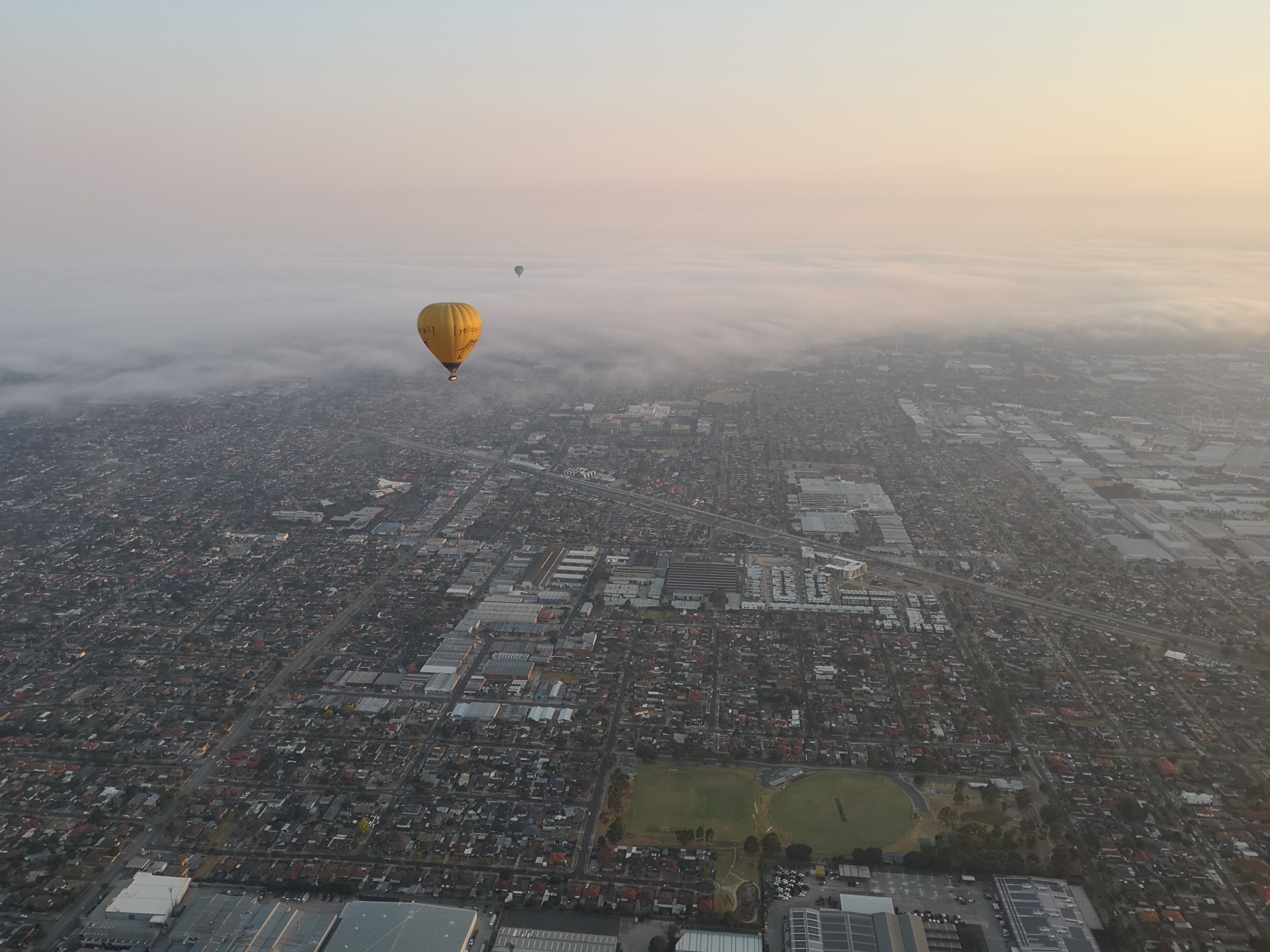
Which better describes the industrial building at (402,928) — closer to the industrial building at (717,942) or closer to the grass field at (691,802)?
the industrial building at (717,942)

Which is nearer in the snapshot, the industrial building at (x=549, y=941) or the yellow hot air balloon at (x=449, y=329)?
the industrial building at (x=549, y=941)

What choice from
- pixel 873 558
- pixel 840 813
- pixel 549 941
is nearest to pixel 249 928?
pixel 549 941

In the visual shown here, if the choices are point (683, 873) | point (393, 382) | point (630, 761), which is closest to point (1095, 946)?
point (683, 873)

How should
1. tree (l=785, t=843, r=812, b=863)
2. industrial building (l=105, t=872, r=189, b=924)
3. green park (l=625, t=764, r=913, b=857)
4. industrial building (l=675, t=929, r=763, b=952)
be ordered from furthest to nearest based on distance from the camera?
green park (l=625, t=764, r=913, b=857) < tree (l=785, t=843, r=812, b=863) < industrial building (l=105, t=872, r=189, b=924) < industrial building (l=675, t=929, r=763, b=952)

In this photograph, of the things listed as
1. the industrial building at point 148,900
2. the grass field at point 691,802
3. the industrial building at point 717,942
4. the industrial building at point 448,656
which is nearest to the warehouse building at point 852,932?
the industrial building at point 717,942

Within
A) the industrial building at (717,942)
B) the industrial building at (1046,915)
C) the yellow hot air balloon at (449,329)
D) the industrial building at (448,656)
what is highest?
the yellow hot air balloon at (449,329)

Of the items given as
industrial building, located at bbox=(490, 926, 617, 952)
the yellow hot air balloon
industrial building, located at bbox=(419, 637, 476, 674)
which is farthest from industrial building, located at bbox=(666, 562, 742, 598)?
industrial building, located at bbox=(490, 926, 617, 952)

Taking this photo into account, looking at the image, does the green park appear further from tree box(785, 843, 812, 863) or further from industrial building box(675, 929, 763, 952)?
industrial building box(675, 929, 763, 952)
